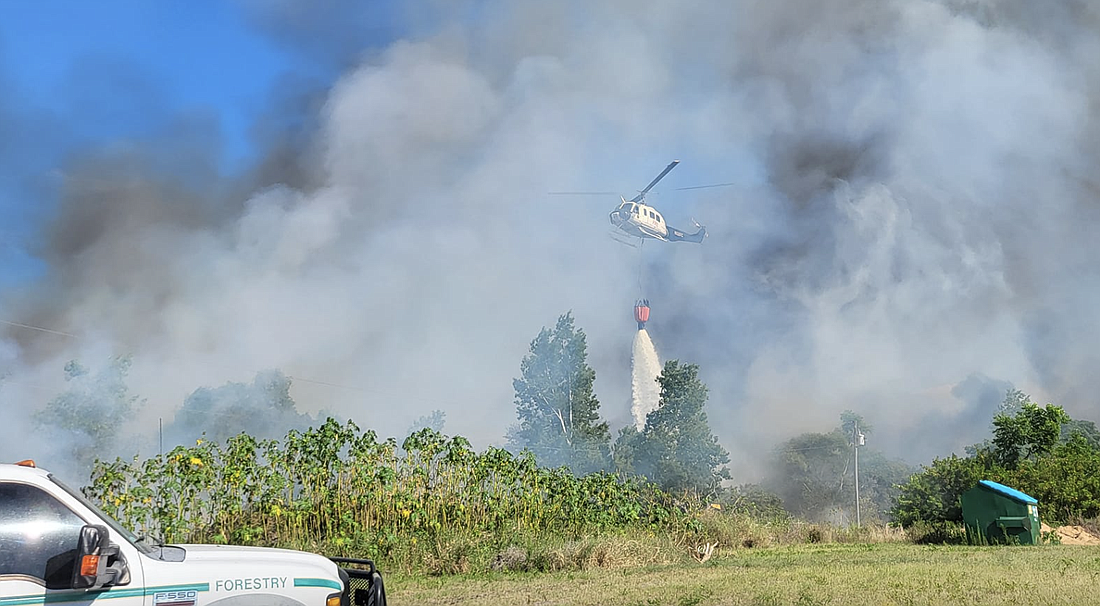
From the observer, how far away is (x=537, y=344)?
49812mm

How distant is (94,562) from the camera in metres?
5.20

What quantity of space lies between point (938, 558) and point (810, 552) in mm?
3032

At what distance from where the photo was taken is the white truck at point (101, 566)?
522 cm

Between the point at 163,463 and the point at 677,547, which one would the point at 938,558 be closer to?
the point at 677,547

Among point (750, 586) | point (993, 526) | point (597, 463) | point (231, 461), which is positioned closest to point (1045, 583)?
point (750, 586)

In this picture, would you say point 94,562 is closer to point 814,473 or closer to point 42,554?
point 42,554

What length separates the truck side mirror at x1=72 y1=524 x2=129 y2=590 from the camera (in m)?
5.14

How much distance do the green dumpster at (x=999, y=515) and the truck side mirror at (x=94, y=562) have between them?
19.2m

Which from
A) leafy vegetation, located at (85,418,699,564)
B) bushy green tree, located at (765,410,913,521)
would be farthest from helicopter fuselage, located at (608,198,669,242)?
leafy vegetation, located at (85,418,699,564)

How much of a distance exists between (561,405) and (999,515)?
3098cm

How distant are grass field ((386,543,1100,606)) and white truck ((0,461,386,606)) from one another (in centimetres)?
588

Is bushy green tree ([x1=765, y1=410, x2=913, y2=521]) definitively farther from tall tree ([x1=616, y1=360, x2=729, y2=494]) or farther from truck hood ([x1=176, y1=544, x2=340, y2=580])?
truck hood ([x1=176, y1=544, x2=340, y2=580])

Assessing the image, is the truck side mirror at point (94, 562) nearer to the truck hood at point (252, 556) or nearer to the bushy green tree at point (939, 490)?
the truck hood at point (252, 556)

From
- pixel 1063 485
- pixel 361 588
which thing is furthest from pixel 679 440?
pixel 361 588
